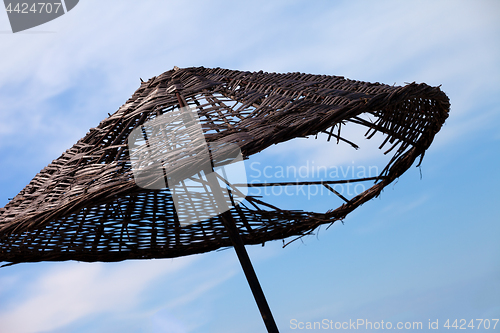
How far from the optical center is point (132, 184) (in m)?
1.15

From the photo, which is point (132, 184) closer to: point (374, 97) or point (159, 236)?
point (374, 97)

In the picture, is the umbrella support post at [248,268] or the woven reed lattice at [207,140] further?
the umbrella support post at [248,268]

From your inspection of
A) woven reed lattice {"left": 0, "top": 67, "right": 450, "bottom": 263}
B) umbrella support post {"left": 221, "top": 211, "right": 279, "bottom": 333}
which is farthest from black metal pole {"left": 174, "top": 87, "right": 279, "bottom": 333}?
woven reed lattice {"left": 0, "top": 67, "right": 450, "bottom": 263}

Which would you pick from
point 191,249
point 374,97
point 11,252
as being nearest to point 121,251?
point 191,249

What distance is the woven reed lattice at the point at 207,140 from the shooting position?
1.29 m

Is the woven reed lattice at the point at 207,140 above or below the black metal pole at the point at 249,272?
above

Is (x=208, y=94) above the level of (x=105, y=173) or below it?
above

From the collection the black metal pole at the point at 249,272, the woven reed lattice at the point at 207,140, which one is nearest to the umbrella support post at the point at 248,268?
the black metal pole at the point at 249,272

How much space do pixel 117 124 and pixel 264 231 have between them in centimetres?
93

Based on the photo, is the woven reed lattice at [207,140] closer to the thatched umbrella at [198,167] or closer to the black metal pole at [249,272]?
the thatched umbrella at [198,167]

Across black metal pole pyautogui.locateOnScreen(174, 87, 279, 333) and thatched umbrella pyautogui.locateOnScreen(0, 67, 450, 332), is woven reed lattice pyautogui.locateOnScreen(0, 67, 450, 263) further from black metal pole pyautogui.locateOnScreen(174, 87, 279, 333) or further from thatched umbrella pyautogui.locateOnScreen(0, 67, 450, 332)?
black metal pole pyautogui.locateOnScreen(174, 87, 279, 333)

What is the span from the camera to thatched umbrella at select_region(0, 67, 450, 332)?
127 cm

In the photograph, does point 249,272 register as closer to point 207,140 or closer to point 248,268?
point 248,268

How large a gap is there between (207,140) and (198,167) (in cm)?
11
